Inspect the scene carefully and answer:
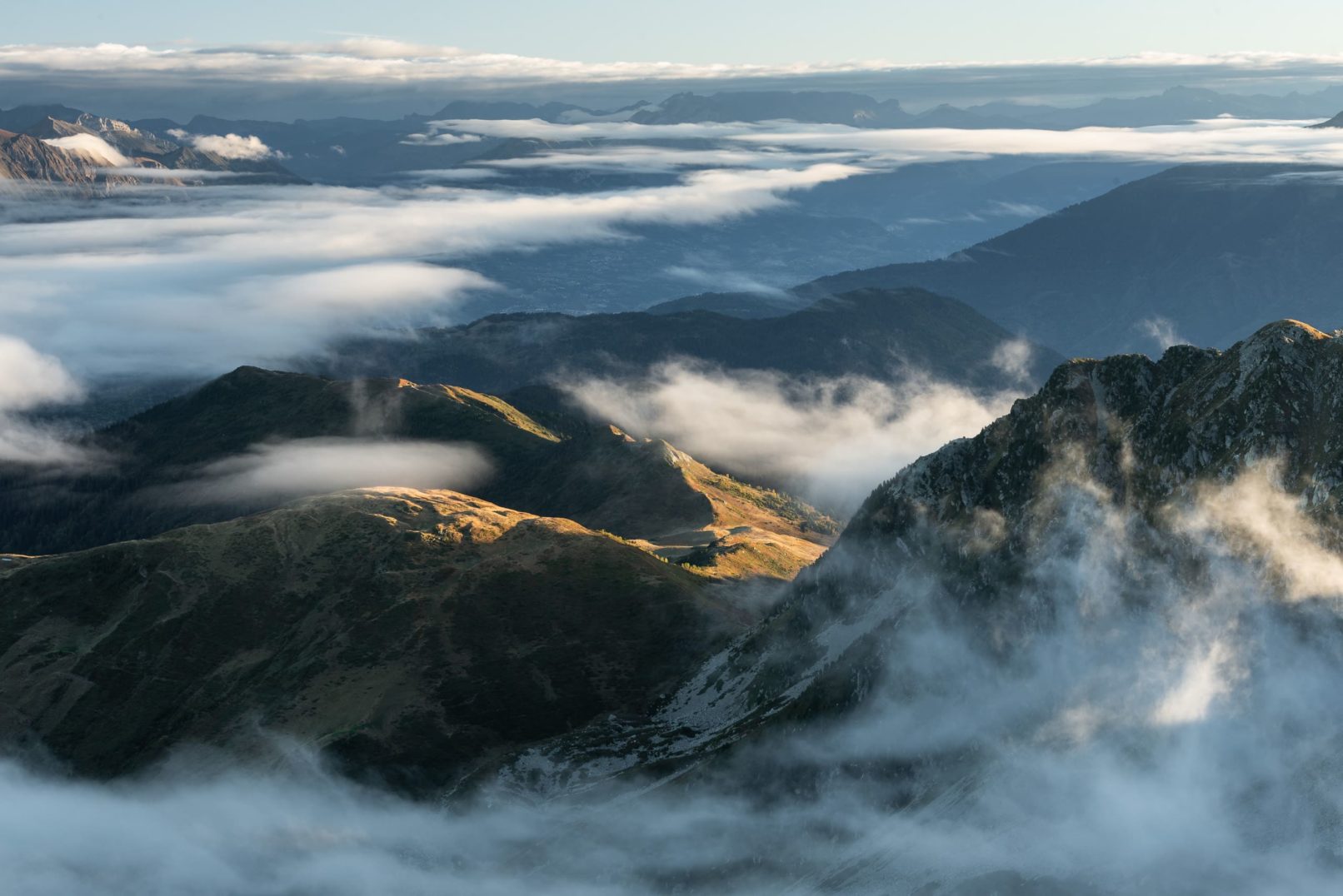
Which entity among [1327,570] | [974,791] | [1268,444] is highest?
[1268,444]

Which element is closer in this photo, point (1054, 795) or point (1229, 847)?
point (1229, 847)

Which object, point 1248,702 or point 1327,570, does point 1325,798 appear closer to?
point 1248,702

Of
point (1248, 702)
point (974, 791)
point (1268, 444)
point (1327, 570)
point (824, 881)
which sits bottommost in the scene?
point (824, 881)

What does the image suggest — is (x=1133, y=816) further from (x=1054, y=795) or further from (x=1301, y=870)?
(x=1301, y=870)

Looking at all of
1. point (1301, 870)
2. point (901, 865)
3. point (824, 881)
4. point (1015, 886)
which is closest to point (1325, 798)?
point (1301, 870)

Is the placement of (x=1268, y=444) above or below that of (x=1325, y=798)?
above

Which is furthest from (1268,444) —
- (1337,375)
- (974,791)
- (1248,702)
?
(974,791)

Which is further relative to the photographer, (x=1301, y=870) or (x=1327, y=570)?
(x=1327, y=570)

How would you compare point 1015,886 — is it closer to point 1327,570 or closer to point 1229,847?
point 1229,847

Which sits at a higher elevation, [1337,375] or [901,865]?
[1337,375]
